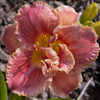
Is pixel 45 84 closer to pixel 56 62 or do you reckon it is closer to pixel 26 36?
pixel 56 62

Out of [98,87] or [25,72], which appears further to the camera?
[98,87]

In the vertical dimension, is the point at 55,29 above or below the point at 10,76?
above

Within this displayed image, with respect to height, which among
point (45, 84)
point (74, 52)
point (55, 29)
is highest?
point (55, 29)

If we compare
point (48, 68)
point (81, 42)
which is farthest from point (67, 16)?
point (48, 68)

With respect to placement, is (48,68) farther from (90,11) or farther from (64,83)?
(90,11)

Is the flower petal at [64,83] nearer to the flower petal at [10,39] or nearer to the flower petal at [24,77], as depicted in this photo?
the flower petal at [24,77]

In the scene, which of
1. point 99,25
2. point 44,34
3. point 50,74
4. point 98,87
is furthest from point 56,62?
point 98,87

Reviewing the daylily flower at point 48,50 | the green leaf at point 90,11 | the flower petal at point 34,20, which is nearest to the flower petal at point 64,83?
the daylily flower at point 48,50

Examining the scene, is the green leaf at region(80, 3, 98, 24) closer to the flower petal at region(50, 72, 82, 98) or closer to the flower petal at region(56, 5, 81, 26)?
the flower petal at region(56, 5, 81, 26)

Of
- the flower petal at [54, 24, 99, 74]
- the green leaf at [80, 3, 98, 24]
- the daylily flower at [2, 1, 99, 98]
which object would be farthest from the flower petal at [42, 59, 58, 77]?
the green leaf at [80, 3, 98, 24]
